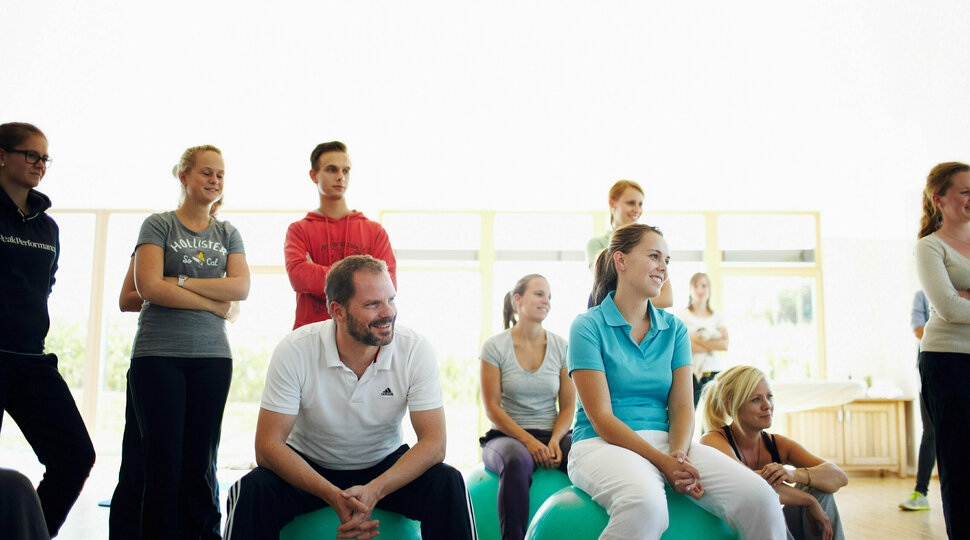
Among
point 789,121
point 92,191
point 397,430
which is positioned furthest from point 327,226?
point 92,191

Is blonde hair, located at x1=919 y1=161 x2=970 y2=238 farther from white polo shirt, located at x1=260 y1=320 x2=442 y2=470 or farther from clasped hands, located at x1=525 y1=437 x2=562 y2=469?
white polo shirt, located at x1=260 y1=320 x2=442 y2=470

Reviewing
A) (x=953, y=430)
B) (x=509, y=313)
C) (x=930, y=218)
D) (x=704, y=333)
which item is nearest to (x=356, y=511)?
(x=509, y=313)

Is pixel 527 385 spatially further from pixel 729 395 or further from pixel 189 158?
pixel 189 158

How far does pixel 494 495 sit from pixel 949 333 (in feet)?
5.76

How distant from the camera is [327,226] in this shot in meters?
2.90

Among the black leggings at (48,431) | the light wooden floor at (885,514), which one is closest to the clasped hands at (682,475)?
the black leggings at (48,431)

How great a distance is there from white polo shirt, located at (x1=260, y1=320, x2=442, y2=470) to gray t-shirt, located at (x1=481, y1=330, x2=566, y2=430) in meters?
1.14

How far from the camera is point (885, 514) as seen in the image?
439cm

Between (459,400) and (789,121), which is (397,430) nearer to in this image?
(789,121)

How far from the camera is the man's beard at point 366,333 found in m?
2.01

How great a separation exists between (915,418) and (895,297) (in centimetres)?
120

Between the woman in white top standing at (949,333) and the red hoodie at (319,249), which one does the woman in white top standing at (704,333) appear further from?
the red hoodie at (319,249)

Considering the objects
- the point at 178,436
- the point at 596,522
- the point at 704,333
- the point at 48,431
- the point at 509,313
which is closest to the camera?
the point at 596,522

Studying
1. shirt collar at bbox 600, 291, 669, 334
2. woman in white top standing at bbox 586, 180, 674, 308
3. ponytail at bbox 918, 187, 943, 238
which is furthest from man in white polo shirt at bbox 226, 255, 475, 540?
ponytail at bbox 918, 187, 943, 238
